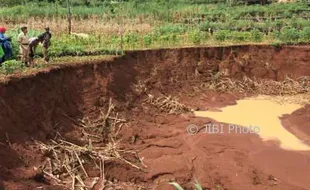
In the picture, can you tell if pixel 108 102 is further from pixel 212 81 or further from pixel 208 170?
pixel 212 81

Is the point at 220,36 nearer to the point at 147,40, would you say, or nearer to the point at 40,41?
the point at 147,40

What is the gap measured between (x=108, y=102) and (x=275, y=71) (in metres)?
8.38

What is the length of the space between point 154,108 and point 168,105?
55cm

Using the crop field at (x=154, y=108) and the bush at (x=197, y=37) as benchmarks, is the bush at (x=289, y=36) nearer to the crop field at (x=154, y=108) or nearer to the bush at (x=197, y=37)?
the crop field at (x=154, y=108)

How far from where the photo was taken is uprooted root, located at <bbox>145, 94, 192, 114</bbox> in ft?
50.8

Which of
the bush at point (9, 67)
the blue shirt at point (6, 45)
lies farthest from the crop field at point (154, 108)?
the blue shirt at point (6, 45)

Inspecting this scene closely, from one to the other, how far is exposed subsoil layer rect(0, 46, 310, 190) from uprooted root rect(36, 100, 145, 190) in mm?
270

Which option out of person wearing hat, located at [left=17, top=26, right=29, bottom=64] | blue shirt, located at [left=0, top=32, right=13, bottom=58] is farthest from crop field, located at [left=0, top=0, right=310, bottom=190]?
blue shirt, located at [left=0, top=32, right=13, bottom=58]

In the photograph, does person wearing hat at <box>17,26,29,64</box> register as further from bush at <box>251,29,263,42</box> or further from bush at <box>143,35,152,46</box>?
bush at <box>251,29,263,42</box>

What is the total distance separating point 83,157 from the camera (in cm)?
1109

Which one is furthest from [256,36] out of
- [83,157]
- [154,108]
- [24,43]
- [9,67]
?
[9,67]

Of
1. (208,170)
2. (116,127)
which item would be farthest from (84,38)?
(208,170)

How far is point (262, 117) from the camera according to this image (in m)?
15.6

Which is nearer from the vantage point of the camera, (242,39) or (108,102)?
(108,102)
